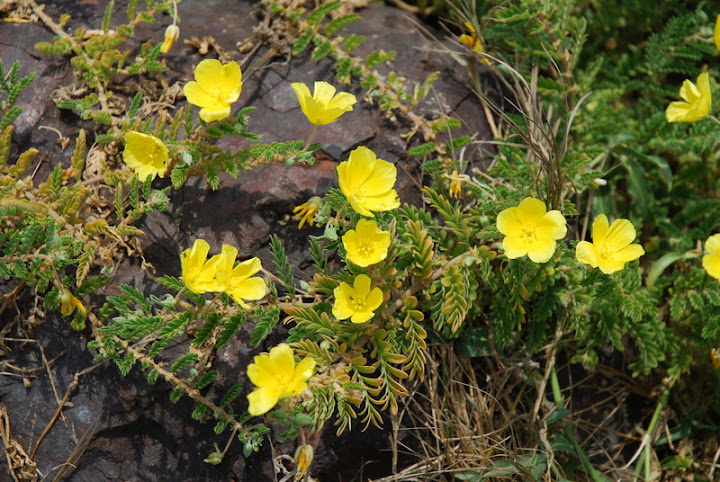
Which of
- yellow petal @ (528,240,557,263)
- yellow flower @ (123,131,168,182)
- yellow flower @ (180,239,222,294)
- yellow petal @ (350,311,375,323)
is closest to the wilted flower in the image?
yellow petal @ (528,240,557,263)

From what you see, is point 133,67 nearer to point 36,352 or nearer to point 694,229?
point 36,352

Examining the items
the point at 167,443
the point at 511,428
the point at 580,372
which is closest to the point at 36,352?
the point at 167,443

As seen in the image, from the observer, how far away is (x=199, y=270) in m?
2.29

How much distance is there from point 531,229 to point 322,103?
37.5 inches

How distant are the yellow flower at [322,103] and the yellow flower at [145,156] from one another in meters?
0.58

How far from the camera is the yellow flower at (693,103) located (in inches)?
107

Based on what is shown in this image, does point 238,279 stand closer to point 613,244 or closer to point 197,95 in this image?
point 197,95

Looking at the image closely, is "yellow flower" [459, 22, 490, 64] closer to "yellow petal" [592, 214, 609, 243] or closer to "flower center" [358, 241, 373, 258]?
"yellow petal" [592, 214, 609, 243]

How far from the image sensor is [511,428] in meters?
2.75

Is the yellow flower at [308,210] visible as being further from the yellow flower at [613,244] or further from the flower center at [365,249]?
the yellow flower at [613,244]

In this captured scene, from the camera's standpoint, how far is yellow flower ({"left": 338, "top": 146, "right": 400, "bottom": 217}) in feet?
7.67

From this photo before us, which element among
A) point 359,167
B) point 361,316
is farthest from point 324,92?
point 361,316

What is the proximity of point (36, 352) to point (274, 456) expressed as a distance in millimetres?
1133

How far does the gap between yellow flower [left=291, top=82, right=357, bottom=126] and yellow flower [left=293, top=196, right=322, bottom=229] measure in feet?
1.00
